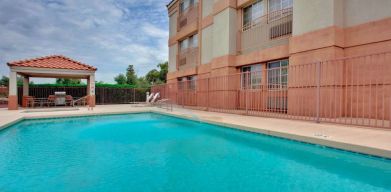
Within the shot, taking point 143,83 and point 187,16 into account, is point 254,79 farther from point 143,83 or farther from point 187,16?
point 143,83

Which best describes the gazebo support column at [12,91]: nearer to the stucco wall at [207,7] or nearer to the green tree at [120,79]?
the stucco wall at [207,7]

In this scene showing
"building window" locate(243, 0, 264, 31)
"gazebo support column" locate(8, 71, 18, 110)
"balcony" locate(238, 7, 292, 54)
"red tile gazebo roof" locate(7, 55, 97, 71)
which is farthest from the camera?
"red tile gazebo roof" locate(7, 55, 97, 71)

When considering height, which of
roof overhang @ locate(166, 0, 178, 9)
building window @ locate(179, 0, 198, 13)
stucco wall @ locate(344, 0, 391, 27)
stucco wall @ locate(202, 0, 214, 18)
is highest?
roof overhang @ locate(166, 0, 178, 9)

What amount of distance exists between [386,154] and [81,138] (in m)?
7.26

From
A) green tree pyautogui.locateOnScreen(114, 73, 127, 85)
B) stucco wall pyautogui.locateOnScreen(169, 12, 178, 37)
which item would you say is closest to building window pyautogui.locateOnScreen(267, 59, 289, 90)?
stucco wall pyautogui.locateOnScreen(169, 12, 178, 37)

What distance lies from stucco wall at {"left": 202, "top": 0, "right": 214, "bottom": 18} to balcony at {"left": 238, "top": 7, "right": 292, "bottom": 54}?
3.49m

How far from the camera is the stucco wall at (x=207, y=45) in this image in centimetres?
1517

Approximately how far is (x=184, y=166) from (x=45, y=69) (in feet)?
48.1

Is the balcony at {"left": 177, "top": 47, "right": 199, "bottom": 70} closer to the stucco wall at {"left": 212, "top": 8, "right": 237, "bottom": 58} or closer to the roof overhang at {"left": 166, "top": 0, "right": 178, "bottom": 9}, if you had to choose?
the stucco wall at {"left": 212, "top": 8, "right": 237, "bottom": 58}

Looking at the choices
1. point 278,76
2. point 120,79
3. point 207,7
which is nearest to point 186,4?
point 207,7

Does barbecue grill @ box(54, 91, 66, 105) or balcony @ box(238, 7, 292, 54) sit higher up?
balcony @ box(238, 7, 292, 54)

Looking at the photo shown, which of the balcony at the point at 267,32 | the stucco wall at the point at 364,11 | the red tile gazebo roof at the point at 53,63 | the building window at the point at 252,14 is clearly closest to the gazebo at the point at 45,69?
the red tile gazebo roof at the point at 53,63

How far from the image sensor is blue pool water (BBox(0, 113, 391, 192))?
3148mm

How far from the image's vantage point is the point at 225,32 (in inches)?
518
